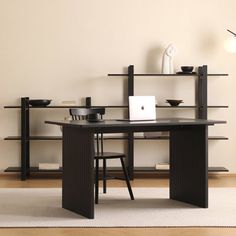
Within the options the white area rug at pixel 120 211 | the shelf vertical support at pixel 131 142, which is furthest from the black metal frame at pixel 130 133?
the white area rug at pixel 120 211

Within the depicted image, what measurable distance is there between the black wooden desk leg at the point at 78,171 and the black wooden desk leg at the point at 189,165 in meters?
1.00

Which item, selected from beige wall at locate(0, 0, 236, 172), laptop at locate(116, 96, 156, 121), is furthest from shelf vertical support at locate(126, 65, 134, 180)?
laptop at locate(116, 96, 156, 121)

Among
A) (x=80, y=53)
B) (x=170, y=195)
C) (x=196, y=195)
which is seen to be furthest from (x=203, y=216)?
(x=80, y=53)

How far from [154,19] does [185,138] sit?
2.39 metres

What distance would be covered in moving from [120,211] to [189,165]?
2.65 feet

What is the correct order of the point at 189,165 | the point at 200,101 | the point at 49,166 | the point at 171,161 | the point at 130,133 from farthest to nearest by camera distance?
the point at 200,101 → the point at 49,166 → the point at 130,133 → the point at 171,161 → the point at 189,165

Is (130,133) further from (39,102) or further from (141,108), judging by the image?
(141,108)

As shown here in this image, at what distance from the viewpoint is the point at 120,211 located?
4.57 m

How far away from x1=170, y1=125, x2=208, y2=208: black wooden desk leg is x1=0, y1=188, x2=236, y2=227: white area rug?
0.11 m

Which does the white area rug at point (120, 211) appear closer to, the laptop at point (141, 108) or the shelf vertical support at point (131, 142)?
the laptop at point (141, 108)

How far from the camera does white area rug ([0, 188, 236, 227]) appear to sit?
4.14 m

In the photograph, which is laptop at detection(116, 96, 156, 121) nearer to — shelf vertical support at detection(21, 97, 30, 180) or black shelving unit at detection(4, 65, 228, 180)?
black shelving unit at detection(4, 65, 228, 180)

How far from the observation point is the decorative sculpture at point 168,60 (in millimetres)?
6633

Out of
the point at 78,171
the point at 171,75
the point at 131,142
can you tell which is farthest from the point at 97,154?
the point at 171,75
